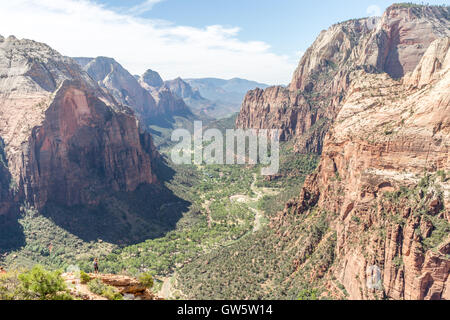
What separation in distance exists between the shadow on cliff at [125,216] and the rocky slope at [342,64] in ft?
261

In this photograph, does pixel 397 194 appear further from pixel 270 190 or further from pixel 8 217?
pixel 8 217

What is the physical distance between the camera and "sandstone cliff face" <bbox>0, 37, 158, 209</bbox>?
82688mm

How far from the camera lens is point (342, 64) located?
580ft

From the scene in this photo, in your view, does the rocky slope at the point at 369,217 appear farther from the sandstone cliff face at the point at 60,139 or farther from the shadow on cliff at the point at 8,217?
the sandstone cliff face at the point at 60,139

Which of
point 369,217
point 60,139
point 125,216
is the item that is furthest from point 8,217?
point 369,217

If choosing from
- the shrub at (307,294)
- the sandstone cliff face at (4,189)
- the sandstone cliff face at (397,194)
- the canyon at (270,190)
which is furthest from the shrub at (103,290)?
the sandstone cliff face at (4,189)

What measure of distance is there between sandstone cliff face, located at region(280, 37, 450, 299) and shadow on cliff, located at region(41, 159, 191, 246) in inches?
2371

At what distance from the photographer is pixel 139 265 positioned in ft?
236

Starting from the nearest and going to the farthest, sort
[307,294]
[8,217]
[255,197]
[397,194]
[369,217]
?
[397,194], [369,217], [307,294], [8,217], [255,197]

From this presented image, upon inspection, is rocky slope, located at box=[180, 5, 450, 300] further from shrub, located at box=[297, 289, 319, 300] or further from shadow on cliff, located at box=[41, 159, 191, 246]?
shadow on cliff, located at box=[41, 159, 191, 246]

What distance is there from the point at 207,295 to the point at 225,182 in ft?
319

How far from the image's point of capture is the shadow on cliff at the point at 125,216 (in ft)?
272

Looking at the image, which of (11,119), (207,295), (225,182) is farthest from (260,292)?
(225,182)

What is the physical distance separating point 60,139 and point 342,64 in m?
163
